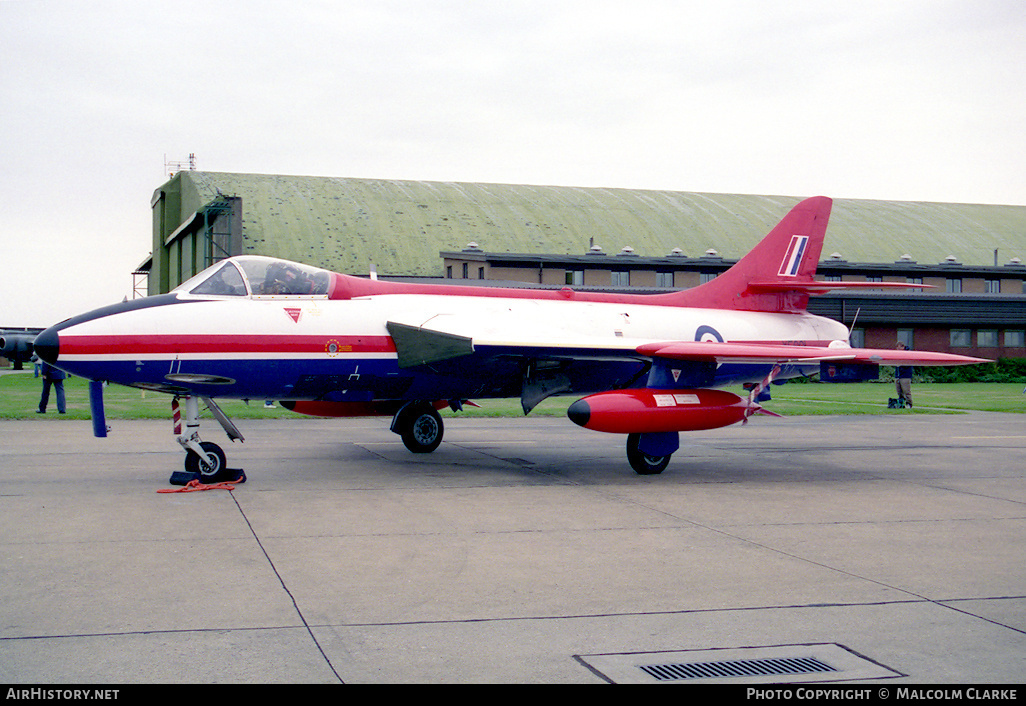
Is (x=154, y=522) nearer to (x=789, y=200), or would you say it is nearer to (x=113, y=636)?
(x=113, y=636)

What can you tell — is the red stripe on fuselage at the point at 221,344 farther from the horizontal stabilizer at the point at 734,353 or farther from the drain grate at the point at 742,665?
the drain grate at the point at 742,665

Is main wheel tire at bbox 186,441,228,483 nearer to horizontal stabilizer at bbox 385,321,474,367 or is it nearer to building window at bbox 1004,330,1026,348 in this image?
horizontal stabilizer at bbox 385,321,474,367

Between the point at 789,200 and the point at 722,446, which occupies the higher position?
the point at 789,200

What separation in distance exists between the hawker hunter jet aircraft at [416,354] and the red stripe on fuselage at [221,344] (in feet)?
0.05

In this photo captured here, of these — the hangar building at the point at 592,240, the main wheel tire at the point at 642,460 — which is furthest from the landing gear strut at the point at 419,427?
the hangar building at the point at 592,240

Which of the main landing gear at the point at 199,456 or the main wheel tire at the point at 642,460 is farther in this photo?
Answer: the main wheel tire at the point at 642,460

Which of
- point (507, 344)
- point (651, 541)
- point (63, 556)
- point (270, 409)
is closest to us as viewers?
point (63, 556)

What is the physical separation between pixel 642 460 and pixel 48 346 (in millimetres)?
7669

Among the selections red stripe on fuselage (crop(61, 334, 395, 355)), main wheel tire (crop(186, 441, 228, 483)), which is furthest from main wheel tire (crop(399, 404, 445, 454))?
main wheel tire (crop(186, 441, 228, 483))

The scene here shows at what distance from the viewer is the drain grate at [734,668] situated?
466 cm

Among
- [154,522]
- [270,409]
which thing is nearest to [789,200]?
[270,409]

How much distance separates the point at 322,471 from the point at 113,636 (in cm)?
718
